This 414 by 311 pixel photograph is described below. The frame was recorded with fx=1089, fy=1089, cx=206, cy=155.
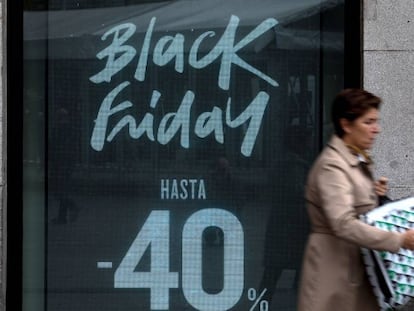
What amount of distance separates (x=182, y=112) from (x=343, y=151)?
3.05 metres

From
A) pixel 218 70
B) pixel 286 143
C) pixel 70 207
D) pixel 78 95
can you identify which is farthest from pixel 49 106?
pixel 286 143

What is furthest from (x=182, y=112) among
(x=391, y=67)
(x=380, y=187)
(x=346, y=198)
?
(x=346, y=198)

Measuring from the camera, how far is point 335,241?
201 inches

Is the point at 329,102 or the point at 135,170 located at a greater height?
the point at 329,102

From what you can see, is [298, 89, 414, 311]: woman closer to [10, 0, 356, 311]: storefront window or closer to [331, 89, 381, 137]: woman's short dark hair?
[331, 89, 381, 137]: woman's short dark hair

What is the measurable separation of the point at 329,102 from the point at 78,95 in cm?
186

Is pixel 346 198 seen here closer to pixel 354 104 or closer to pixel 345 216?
pixel 345 216

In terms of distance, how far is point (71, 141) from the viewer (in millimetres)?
8070

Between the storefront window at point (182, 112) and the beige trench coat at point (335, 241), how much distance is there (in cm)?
Answer: 286

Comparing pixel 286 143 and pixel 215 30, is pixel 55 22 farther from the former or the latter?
pixel 286 143

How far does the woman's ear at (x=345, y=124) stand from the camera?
5152mm

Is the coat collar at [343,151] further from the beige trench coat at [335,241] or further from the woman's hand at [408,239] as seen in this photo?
the woman's hand at [408,239]

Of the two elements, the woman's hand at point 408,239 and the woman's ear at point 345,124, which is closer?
the woman's hand at point 408,239

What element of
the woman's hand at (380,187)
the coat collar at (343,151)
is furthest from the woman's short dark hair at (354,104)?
the woman's hand at (380,187)
